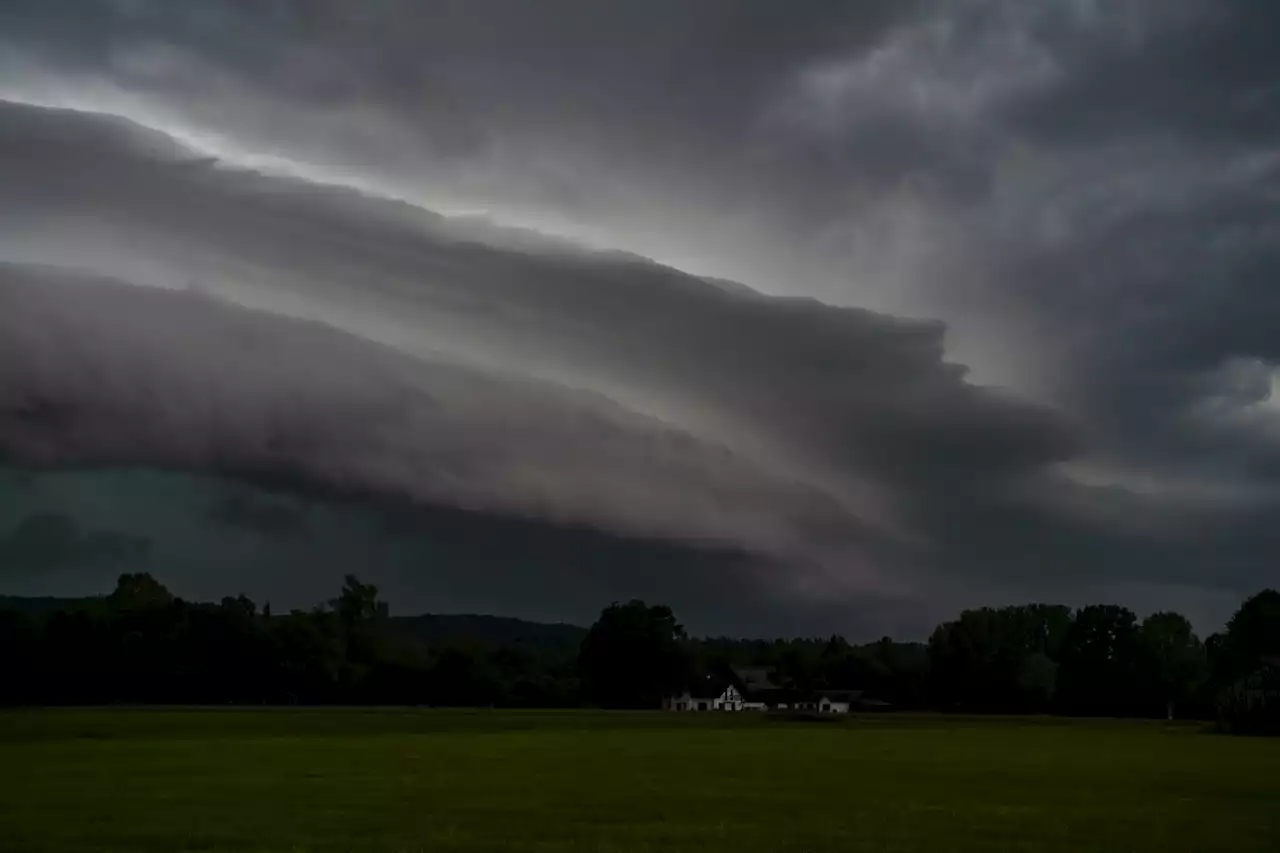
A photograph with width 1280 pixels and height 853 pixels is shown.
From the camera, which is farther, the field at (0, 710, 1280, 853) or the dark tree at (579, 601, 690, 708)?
the dark tree at (579, 601, 690, 708)

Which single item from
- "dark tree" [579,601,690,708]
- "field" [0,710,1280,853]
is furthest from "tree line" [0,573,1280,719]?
"field" [0,710,1280,853]

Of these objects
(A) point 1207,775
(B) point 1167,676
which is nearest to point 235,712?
(A) point 1207,775

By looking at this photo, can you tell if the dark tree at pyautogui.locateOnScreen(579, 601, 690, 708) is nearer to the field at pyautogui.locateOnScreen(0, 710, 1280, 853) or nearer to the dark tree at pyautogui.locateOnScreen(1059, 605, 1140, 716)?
the dark tree at pyautogui.locateOnScreen(1059, 605, 1140, 716)

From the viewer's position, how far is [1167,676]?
167875mm

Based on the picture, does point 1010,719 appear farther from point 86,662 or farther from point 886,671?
point 86,662

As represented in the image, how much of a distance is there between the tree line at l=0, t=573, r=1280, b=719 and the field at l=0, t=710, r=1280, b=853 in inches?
3310

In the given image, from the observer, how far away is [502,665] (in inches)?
7126

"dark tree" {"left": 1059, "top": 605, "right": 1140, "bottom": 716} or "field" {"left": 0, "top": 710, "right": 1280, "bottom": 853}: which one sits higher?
"dark tree" {"left": 1059, "top": 605, "right": 1140, "bottom": 716}

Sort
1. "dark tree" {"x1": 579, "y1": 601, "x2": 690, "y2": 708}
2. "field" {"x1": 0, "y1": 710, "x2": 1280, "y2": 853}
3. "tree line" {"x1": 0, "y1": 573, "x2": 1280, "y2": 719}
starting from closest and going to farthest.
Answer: "field" {"x1": 0, "y1": 710, "x2": 1280, "y2": 853} → "tree line" {"x1": 0, "y1": 573, "x2": 1280, "y2": 719} → "dark tree" {"x1": 579, "y1": 601, "x2": 690, "y2": 708}

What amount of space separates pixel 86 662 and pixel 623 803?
138261 mm

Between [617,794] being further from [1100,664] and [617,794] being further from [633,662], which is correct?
[1100,664]

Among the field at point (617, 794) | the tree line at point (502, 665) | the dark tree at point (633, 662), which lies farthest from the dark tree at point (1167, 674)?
the field at point (617, 794)

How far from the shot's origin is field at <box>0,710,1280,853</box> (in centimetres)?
2742

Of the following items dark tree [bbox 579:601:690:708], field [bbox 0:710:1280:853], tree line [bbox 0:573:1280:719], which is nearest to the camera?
field [bbox 0:710:1280:853]
